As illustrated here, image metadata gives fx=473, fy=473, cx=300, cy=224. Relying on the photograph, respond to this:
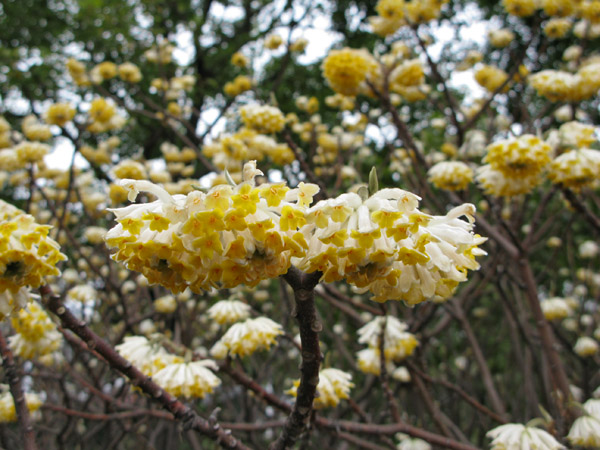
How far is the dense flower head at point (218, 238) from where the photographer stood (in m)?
1.00

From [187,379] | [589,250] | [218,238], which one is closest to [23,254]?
[218,238]

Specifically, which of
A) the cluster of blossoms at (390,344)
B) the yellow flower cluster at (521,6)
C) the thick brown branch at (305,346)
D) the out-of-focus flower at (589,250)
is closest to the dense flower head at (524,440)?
the cluster of blossoms at (390,344)

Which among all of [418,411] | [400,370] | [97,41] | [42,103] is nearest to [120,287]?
[400,370]

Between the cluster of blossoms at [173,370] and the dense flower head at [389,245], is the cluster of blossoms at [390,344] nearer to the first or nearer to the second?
the cluster of blossoms at [173,370]

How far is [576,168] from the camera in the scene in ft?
8.75

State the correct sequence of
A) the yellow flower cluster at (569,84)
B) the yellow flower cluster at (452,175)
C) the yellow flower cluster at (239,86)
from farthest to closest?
the yellow flower cluster at (239,86) → the yellow flower cluster at (569,84) → the yellow flower cluster at (452,175)

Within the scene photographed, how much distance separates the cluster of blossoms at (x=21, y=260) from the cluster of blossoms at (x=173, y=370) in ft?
2.86

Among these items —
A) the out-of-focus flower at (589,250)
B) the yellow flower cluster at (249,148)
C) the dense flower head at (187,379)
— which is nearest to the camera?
the dense flower head at (187,379)

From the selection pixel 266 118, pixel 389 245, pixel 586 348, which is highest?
pixel 266 118

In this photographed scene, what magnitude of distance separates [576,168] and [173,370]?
2.42 meters

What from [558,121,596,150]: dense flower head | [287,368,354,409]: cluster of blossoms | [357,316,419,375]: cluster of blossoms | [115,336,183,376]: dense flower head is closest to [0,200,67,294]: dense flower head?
[115,336,183,376]: dense flower head

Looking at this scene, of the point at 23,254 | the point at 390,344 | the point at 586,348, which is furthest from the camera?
the point at 586,348

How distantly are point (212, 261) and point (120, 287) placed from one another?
3288 millimetres

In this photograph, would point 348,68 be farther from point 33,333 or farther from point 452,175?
point 33,333
